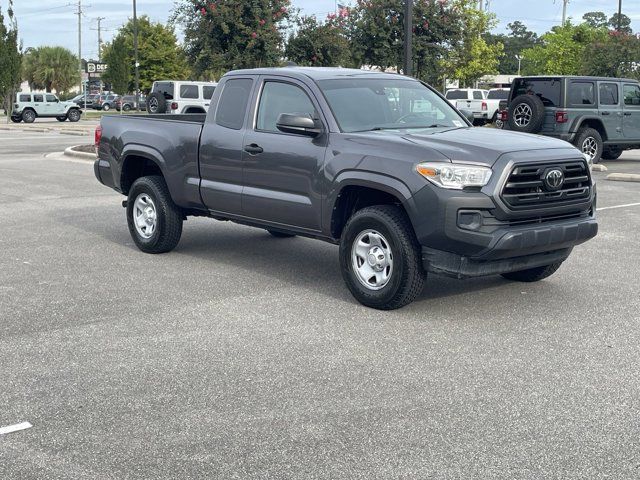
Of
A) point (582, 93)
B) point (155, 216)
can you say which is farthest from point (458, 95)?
point (155, 216)

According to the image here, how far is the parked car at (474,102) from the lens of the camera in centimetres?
4196

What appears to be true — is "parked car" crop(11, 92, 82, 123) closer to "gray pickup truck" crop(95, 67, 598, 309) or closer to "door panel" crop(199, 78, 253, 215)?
"gray pickup truck" crop(95, 67, 598, 309)

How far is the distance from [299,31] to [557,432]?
3906 cm

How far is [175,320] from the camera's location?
693 cm

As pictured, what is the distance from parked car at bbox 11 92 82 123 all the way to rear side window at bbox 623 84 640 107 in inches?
1378

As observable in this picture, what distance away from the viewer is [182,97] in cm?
3803

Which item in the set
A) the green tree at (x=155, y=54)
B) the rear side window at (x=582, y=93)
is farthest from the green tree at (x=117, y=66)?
the rear side window at (x=582, y=93)

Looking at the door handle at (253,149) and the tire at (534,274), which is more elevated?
the door handle at (253,149)

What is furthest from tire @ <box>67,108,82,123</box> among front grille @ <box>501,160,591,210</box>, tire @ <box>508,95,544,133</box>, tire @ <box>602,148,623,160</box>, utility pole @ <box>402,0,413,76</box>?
front grille @ <box>501,160,591,210</box>

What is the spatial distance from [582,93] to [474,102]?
944 inches

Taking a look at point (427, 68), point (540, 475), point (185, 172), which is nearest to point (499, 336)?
point (540, 475)

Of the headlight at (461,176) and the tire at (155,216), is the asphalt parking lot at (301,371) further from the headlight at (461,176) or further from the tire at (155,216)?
the headlight at (461,176)

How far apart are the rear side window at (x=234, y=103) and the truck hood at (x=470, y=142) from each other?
1.58 m

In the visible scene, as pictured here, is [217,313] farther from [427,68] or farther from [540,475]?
[427,68]
